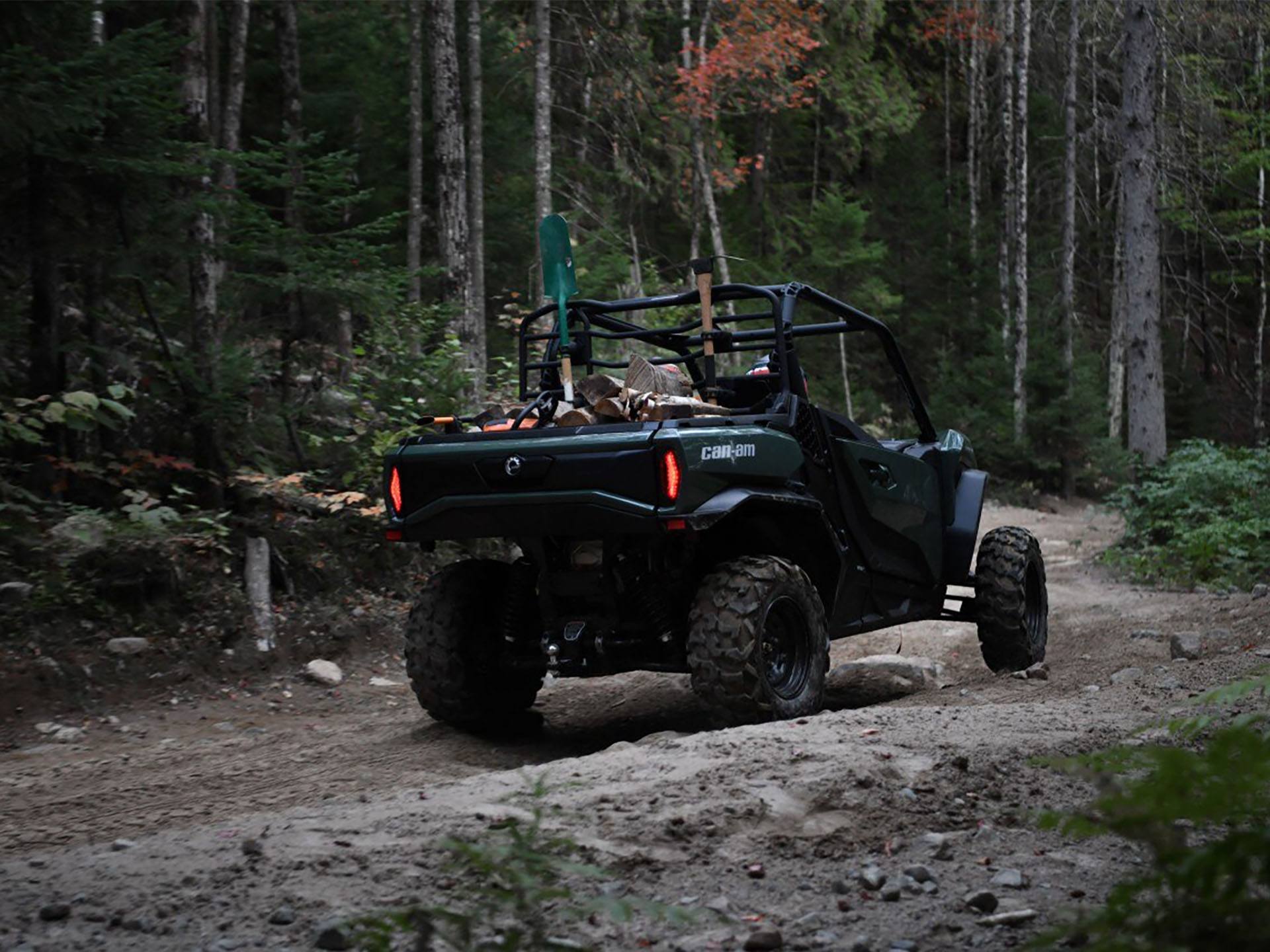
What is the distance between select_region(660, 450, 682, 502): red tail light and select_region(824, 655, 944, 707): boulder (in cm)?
267

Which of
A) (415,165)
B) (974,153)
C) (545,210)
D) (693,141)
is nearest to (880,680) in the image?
(545,210)

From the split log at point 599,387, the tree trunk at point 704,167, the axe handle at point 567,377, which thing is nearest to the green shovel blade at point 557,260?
the axe handle at point 567,377

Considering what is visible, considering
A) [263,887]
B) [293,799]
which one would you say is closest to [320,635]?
[293,799]

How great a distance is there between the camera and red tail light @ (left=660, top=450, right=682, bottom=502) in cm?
562

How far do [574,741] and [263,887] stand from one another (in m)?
3.36

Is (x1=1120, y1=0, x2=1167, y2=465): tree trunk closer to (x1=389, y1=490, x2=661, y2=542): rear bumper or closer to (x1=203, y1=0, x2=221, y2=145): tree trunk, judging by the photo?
(x1=203, y1=0, x2=221, y2=145): tree trunk

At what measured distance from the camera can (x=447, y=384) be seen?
39.4ft

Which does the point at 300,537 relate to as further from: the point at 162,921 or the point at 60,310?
the point at 162,921

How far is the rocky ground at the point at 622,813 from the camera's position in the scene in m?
3.45

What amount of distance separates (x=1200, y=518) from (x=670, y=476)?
10.8 metres

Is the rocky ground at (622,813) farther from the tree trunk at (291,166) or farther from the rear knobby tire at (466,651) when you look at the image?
the tree trunk at (291,166)

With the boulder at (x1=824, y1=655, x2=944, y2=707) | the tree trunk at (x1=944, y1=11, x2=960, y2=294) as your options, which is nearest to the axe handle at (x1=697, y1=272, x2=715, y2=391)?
the boulder at (x1=824, y1=655, x2=944, y2=707)

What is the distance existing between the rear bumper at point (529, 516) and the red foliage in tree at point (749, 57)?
19583 millimetres

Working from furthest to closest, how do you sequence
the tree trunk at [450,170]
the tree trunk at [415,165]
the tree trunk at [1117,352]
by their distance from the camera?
the tree trunk at [1117,352], the tree trunk at [415,165], the tree trunk at [450,170]
